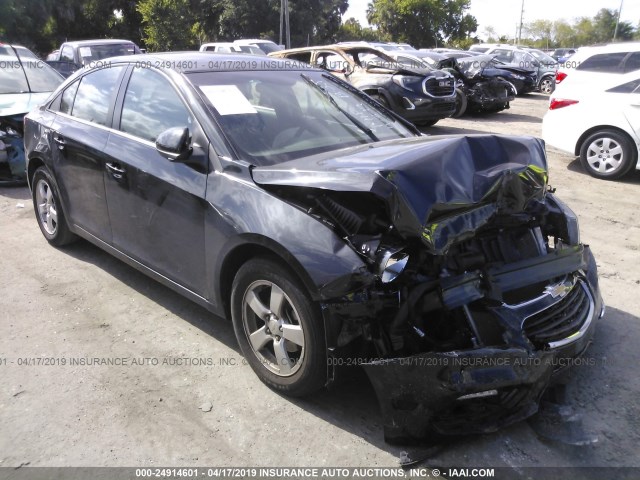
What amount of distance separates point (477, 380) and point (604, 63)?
7681 millimetres

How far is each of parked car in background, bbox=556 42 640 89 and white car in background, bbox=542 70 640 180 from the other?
162mm

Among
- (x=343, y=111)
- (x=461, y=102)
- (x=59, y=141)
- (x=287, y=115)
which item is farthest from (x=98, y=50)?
(x=287, y=115)

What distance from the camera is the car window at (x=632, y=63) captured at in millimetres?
8086

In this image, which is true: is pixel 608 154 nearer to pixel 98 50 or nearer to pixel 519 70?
pixel 519 70

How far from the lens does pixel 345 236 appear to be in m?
2.73

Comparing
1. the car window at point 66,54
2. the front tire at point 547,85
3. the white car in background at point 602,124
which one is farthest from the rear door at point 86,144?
the front tire at point 547,85

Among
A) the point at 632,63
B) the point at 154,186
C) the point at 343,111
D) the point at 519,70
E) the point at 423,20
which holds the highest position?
the point at 423,20

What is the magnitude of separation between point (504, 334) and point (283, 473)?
1241 millimetres

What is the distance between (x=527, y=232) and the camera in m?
3.36

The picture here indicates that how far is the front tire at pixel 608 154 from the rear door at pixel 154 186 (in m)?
6.40

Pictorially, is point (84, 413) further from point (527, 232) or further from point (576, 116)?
point (576, 116)

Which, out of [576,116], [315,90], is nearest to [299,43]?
[576,116]

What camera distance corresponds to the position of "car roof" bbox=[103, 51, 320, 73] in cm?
389

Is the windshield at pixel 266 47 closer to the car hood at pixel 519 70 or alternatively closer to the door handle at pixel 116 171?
the car hood at pixel 519 70
